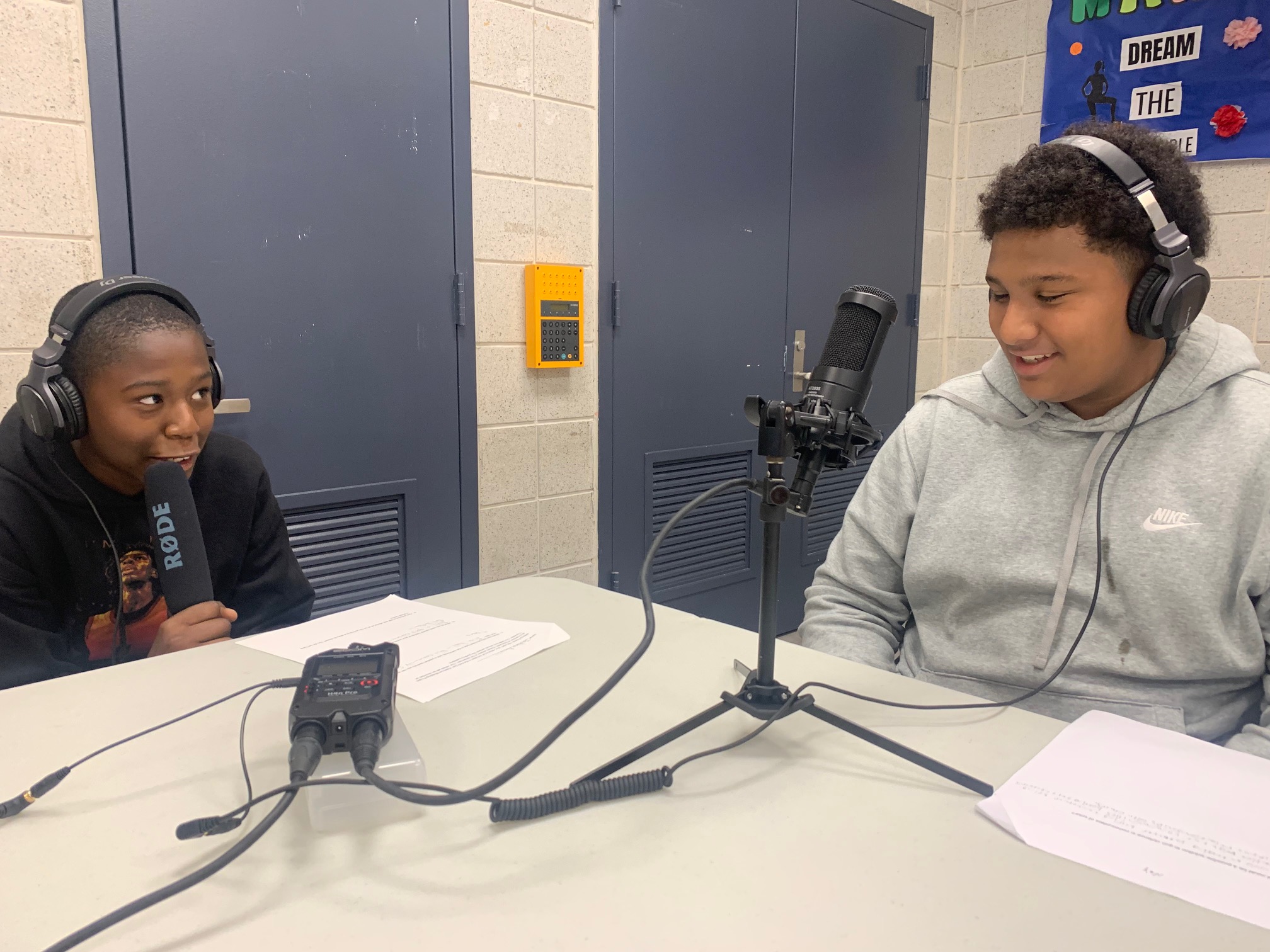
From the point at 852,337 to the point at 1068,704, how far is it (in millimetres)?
571

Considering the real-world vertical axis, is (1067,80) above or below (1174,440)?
above

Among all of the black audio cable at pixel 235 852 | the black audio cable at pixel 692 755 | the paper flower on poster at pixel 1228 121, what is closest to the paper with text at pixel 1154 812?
the black audio cable at pixel 692 755

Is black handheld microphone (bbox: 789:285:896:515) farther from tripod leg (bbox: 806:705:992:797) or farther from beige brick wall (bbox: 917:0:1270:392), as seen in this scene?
beige brick wall (bbox: 917:0:1270:392)

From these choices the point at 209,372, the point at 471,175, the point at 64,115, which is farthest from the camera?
the point at 471,175

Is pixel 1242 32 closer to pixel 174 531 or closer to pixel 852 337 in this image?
pixel 852 337

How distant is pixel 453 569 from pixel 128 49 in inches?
47.3

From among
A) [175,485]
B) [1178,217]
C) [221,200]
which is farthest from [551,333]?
[1178,217]

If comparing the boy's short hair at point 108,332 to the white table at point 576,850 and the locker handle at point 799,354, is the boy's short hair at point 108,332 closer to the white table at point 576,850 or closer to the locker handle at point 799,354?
the white table at point 576,850

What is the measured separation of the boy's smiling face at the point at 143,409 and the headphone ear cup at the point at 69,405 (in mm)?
21

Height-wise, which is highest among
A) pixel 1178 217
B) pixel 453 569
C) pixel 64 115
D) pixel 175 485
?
pixel 64 115

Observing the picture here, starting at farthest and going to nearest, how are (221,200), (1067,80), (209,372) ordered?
(1067,80) < (221,200) < (209,372)

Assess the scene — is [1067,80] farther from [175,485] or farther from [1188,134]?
[175,485]

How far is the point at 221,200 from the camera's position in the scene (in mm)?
1613

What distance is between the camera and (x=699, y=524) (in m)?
2.57
